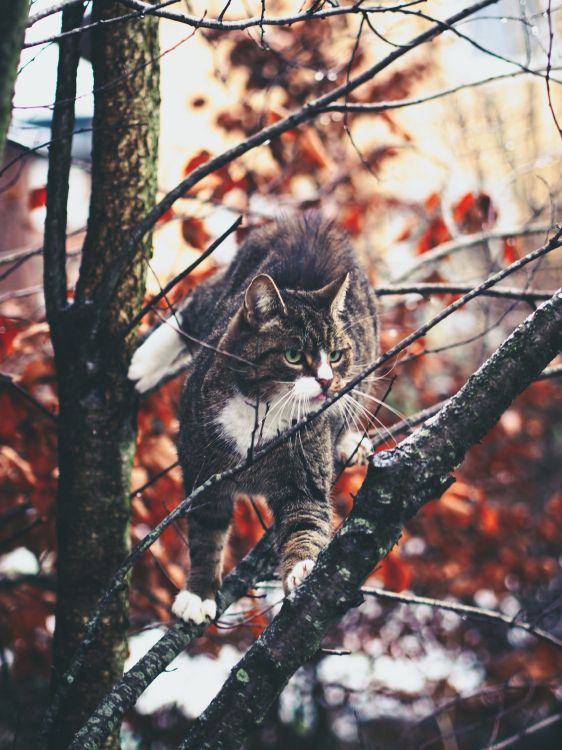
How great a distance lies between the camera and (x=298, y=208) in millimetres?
5152

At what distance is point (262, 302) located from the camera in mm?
3045

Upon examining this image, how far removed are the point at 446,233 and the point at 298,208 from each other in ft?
3.98

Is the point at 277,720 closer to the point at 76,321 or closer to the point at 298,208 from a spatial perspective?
the point at 298,208

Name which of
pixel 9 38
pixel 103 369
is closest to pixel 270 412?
pixel 103 369

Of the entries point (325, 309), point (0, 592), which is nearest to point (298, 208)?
point (325, 309)

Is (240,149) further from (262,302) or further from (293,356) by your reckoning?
(293,356)

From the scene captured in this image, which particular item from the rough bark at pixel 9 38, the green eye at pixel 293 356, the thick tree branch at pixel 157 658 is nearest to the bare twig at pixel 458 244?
the green eye at pixel 293 356

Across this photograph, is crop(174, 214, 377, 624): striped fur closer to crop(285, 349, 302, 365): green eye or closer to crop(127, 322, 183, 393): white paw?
crop(285, 349, 302, 365): green eye

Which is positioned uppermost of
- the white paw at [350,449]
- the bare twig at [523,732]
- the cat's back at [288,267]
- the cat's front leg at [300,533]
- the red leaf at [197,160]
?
the red leaf at [197,160]

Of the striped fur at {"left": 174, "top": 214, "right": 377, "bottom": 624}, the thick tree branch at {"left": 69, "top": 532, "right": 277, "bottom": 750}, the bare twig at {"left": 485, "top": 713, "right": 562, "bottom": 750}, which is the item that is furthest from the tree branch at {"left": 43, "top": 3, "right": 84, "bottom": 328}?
the bare twig at {"left": 485, "top": 713, "right": 562, "bottom": 750}

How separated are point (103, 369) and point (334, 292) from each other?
985 mm

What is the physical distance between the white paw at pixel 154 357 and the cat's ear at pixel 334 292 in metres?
0.62

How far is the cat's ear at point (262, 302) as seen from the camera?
9.71 ft

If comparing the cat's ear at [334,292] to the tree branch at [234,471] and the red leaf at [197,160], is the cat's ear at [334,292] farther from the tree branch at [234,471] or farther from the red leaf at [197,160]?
the tree branch at [234,471]
